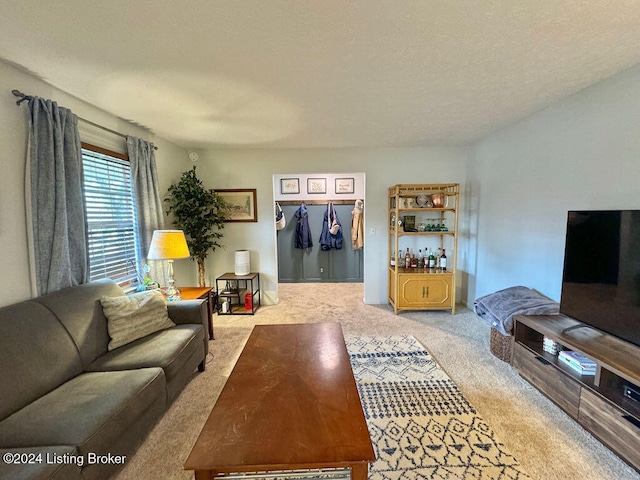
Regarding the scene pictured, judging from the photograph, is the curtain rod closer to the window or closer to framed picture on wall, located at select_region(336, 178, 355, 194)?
the window

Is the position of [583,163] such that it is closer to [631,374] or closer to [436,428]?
[631,374]

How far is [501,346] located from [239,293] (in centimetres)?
322

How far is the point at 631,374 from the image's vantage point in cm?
141

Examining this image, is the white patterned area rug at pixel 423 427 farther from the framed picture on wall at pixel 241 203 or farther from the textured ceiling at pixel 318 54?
the framed picture on wall at pixel 241 203

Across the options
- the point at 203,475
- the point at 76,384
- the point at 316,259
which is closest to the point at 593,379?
the point at 203,475

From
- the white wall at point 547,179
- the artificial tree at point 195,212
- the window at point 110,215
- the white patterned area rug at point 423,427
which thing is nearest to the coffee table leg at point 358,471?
the white patterned area rug at point 423,427

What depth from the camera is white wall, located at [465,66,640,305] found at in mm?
1871

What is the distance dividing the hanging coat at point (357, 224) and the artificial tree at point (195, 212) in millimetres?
2546

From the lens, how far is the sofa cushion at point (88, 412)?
1.19 meters

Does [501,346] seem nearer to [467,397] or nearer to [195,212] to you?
[467,397]

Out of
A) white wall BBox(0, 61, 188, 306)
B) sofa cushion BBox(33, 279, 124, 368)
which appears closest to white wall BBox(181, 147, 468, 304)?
white wall BBox(0, 61, 188, 306)

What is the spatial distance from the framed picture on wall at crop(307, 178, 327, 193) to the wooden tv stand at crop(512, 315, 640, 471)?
3.51 m

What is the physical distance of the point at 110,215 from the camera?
2529 millimetres

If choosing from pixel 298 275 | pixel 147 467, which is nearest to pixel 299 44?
pixel 147 467
